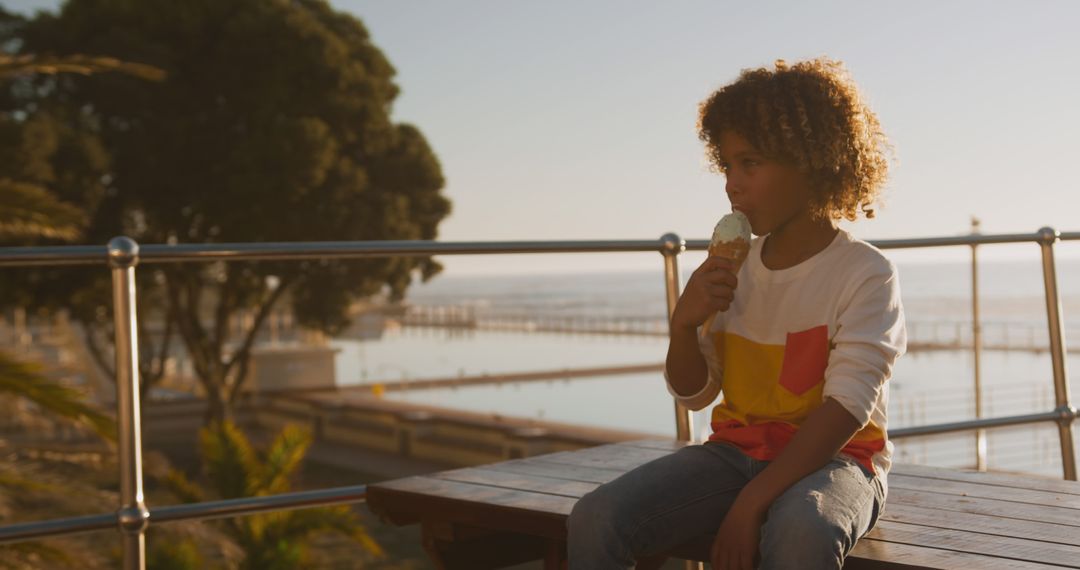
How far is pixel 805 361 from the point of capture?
1.78 meters

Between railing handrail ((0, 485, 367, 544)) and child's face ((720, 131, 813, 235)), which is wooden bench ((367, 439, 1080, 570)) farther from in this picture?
child's face ((720, 131, 813, 235))

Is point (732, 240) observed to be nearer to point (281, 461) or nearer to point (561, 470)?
point (561, 470)

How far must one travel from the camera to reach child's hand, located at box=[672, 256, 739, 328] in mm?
1749

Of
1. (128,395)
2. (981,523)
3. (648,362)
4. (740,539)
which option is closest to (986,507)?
(981,523)

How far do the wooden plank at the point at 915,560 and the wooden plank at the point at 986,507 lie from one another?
0.90ft

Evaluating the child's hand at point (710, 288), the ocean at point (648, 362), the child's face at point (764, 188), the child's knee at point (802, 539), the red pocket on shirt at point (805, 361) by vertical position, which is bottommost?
the ocean at point (648, 362)

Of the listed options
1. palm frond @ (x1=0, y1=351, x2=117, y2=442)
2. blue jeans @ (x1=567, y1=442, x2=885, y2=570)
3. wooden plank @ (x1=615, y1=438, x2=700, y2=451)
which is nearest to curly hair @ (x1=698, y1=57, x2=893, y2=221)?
blue jeans @ (x1=567, y1=442, x2=885, y2=570)

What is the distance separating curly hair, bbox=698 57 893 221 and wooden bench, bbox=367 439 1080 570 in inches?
20.3

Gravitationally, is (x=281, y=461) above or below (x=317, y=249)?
below

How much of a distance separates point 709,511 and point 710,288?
34cm

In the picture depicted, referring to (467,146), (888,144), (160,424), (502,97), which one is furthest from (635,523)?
(467,146)

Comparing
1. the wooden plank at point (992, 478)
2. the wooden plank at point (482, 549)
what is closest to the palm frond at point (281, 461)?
the wooden plank at point (482, 549)

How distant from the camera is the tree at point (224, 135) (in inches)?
676

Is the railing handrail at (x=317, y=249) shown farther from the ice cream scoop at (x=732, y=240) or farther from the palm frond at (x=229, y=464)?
the palm frond at (x=229, y=464)
